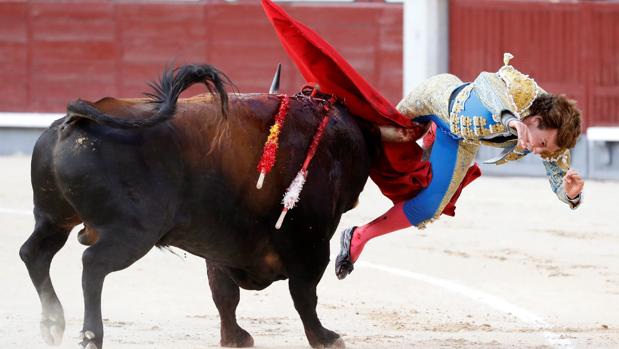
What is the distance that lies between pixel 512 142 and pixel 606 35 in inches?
270

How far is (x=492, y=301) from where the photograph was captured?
5.33 metres

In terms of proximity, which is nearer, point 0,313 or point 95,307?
point 95,307

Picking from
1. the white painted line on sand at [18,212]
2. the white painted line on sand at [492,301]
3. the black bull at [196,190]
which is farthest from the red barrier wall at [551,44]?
the black bull at [196,190]

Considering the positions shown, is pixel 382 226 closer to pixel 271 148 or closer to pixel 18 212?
pixel 271 148

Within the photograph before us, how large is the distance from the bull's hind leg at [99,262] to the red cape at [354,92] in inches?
36.9

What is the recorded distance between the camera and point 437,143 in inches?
170

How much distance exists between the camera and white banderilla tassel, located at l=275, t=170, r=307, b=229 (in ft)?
12.7

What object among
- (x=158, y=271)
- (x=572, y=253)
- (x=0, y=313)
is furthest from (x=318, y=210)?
(x=572, y=253)

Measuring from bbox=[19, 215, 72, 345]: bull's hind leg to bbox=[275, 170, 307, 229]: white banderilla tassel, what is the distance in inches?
23.3

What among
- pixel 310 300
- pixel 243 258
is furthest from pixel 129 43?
pixel 243 258

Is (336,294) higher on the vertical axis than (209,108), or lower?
lower

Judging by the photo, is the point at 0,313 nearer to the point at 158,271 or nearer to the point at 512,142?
the point at 158,271

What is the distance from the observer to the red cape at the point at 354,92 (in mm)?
4207

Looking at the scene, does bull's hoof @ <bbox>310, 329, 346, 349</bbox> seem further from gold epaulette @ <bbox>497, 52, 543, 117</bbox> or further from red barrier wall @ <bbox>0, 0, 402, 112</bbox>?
red barrier wall @ <bbox>0, 0, 402, 112</bbox>
